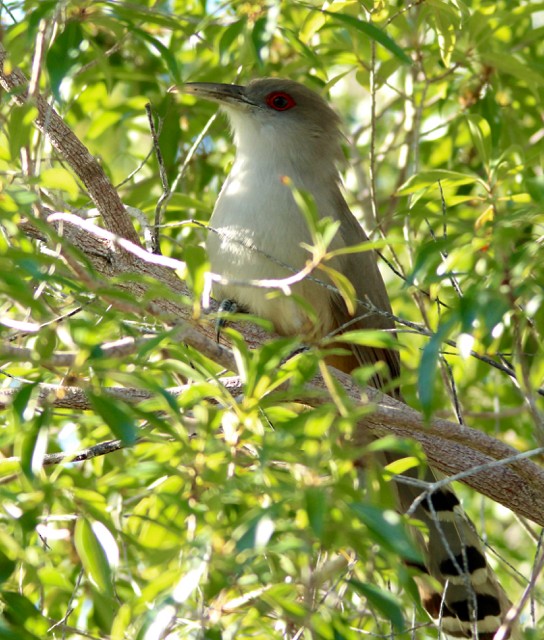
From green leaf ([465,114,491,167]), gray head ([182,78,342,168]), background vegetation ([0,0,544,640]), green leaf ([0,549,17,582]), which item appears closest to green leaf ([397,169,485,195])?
background vegetation ([0,0,544,640])

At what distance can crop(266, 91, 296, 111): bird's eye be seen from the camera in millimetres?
5098

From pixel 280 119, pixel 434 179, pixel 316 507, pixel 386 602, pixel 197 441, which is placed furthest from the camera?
pixel 280 119

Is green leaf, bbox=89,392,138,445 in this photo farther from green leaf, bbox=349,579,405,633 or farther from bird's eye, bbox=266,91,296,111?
bird's eye, bbox=266,91,296,111

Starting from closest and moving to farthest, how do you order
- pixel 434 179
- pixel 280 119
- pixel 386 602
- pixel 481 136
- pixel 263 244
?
pixel 386 602 → pixel 434 179 → pixel 481 136 → pixel 263 244 → pixel 280 119

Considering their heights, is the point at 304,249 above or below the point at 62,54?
below

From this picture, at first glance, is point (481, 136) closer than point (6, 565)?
No

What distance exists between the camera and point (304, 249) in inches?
173

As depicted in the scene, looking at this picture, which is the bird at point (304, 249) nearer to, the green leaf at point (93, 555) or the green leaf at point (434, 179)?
the green leaf at point (434, 179)

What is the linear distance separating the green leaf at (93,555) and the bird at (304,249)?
5.45 ft

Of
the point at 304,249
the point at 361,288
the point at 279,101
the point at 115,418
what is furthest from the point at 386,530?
the point at 279,101

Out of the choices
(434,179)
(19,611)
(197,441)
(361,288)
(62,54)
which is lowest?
(19,611)

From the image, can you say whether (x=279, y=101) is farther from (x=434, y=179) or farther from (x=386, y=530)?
(x=386, y=530)

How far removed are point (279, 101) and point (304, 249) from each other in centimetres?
110

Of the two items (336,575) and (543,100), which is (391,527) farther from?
(543,100)
